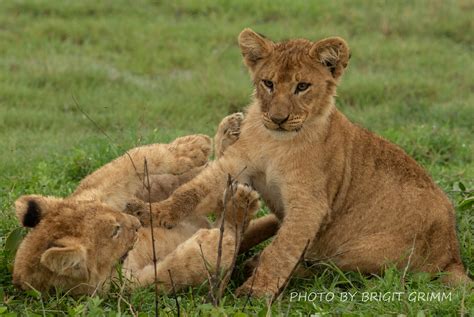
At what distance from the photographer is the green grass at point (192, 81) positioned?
6605 mm

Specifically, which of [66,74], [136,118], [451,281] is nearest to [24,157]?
[136,118]

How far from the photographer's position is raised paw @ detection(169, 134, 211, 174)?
516 cm

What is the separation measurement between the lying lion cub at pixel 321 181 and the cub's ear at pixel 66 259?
2.20ft

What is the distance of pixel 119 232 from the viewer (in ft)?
14.4

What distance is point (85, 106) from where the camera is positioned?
9125 mm

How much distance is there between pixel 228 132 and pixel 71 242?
1.51m

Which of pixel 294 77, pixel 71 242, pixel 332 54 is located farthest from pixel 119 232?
pixel 332 54

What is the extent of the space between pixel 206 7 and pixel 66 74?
268 centimetres

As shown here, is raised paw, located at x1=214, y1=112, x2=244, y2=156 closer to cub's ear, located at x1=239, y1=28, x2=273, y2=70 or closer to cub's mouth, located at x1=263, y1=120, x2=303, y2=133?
cub's ear, located at x1=239, y1=28, x2=273, y2=70

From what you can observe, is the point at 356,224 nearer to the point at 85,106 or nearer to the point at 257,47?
the point at 257,47

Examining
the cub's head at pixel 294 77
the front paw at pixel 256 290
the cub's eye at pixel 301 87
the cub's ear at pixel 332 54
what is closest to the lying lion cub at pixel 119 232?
the front paw at pixel 256 290

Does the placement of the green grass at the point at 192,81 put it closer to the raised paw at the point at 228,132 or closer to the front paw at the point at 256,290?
the front paw at the point at 256,290

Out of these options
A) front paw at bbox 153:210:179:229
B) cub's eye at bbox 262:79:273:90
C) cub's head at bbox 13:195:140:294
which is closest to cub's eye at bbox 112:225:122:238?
cub's head at bbox 13:195:140:294

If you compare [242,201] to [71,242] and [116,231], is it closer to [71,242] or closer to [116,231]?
[116,231]
